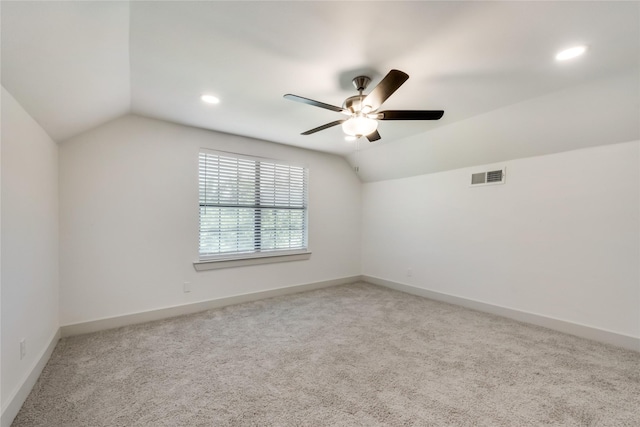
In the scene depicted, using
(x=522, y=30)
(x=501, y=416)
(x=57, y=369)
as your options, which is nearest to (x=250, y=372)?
(x=57, y=369)

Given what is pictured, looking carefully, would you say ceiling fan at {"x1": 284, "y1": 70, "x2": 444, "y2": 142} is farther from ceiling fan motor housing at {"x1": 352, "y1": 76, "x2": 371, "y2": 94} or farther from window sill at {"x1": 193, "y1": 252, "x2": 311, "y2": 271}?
window sill at {"x1": 193, "y1": 252, "x2": 311, "y2": 271}

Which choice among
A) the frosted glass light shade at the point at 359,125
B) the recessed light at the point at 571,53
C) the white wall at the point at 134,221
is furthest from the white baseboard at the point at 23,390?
the recessed light at the point at 571,53

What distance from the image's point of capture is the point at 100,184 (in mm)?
2848

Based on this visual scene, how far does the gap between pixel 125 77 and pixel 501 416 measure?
358 cm

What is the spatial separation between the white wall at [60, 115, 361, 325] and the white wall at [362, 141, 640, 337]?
2694 mm

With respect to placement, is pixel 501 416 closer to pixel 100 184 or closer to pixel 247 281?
pixel 247 281

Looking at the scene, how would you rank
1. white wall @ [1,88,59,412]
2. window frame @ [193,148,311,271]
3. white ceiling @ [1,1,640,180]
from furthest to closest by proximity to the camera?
window frame @ [193,148,311,271], white wall @ [1,88,59,412], white ceiling @ [1,1,640,180]

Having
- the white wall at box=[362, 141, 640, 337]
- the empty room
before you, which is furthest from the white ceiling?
the white wall at box=[362, 141, 640, 337]

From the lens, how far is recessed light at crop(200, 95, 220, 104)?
2.52m

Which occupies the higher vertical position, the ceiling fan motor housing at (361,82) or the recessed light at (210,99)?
the recessed light at (210,99)

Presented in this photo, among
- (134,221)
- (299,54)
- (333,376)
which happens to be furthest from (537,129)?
(134,221)

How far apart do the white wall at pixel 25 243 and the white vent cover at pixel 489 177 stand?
14.7 ft

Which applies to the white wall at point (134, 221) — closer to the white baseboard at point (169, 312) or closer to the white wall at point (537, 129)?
the white baseboard at point (169, 312)

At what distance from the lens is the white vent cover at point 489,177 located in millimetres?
3371
